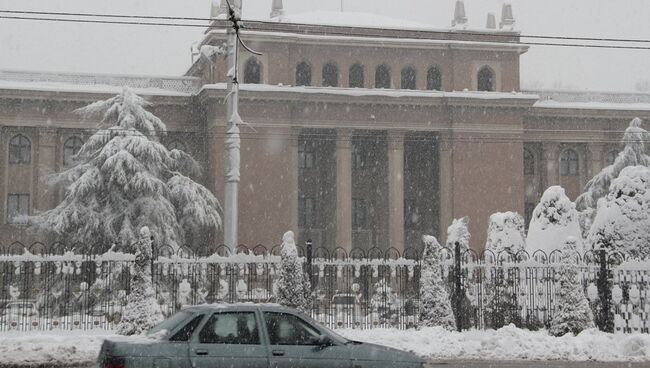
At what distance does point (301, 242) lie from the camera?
50.2 m

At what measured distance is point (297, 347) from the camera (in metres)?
10.8

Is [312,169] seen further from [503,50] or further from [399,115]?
[503,50]

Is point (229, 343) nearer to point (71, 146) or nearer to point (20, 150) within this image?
point (71, 146)

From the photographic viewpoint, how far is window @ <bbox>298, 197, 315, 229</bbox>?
51125mm

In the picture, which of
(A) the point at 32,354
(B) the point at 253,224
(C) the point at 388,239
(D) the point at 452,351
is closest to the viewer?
(A) the point at 32,354

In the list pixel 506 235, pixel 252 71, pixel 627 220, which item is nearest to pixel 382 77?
pixel 252 71

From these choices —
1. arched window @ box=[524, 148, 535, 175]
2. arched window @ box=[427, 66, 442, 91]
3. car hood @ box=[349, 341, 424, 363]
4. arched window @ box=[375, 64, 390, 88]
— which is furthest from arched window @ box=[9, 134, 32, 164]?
car hood @ box=[349, 341, 424, 363]

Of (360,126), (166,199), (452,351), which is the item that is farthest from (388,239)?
(452,351)

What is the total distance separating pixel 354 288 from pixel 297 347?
9.75m

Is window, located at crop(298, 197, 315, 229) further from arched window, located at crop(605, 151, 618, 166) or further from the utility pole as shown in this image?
the utility pole

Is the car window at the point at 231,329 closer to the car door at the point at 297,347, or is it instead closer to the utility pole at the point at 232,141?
the car door at the point at 297,347

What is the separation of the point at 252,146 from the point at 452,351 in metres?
30.7

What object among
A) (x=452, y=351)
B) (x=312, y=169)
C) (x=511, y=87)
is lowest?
(x=452, y=351)

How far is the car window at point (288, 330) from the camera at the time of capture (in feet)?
35.7
